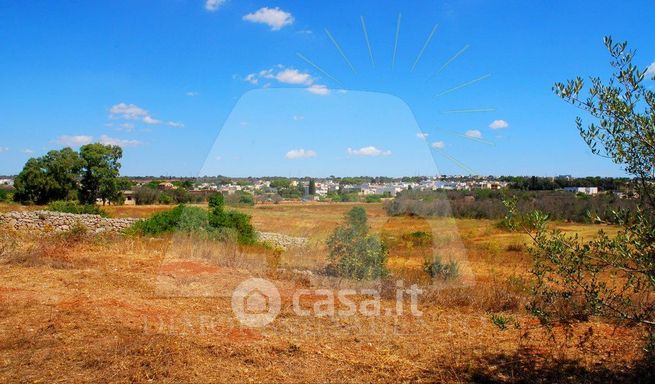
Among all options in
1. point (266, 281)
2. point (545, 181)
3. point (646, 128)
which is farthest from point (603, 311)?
point (545, 181)

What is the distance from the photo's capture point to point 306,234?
Result: 414 inches

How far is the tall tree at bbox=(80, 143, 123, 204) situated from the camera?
3844 centimetres

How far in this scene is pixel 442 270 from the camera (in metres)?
8.88

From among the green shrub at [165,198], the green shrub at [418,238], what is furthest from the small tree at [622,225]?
the green shrub at [165,198]

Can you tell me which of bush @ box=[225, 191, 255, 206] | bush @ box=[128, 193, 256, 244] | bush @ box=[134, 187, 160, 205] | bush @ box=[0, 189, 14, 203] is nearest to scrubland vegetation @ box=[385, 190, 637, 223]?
bush @ box=[225, 191, 255, 206]

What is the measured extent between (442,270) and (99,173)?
122 ft

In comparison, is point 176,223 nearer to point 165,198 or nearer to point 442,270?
point 442,270

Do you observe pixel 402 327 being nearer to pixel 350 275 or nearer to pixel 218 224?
pixel 350 275

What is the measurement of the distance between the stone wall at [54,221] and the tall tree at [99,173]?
71.4 feet

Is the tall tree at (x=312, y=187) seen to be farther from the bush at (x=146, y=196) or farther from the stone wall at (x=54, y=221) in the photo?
the bush at (x=146, y=196)

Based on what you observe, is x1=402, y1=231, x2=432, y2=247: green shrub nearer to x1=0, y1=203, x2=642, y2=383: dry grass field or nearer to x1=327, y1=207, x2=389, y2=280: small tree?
x1=0, y1=203, x2=642, y2=383: dry grass field

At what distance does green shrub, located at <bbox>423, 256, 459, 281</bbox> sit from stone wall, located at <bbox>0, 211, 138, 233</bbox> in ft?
40.7

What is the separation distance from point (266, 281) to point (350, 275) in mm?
Answer: 1555

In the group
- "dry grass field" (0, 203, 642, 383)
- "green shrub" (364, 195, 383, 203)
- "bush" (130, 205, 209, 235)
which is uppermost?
"green shrub" (364, 195, 383, 203)
